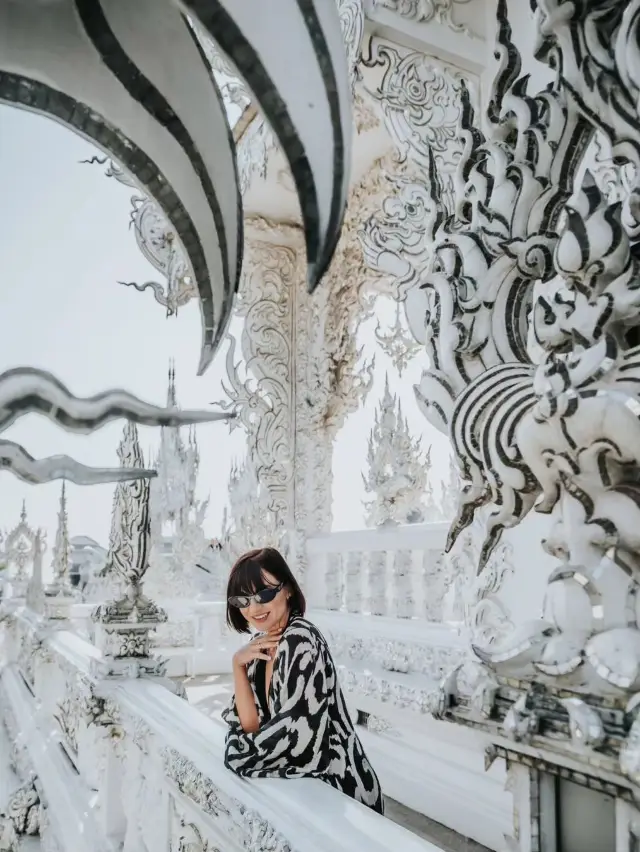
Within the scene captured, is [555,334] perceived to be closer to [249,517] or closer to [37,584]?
[249,517]

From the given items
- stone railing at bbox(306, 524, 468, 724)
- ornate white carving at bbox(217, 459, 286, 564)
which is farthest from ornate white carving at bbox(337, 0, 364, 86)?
ornate white carving at bbox(217, 459, 286, 564)

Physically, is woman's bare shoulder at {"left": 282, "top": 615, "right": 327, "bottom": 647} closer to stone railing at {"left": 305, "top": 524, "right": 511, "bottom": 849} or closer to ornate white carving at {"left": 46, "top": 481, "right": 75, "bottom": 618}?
stone railing at {"left": 305, "top": 524, "right": 511, "bottom": 849}

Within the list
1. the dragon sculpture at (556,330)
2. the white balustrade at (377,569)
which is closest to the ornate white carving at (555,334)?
the dragon sculpture at (556,330)

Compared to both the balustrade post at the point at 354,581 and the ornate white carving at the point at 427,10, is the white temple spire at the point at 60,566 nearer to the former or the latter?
the balustrade post at the point at 354,581

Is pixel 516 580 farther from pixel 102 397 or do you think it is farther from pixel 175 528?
pixel 175 528

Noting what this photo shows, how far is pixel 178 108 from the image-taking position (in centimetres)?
124

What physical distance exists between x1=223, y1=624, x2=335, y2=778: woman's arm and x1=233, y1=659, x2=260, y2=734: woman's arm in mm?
27

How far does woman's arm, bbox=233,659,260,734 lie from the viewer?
1.12m

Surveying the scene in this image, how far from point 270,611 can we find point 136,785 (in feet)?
2.24

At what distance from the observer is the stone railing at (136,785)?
2.91 feet

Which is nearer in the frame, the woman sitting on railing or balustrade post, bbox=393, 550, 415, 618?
the woman sitting on railing

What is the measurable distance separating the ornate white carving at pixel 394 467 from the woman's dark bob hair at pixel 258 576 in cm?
204

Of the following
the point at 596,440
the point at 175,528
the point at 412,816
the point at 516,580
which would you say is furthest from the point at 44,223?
the point at 175,528

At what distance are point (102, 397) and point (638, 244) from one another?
2.66 ft
